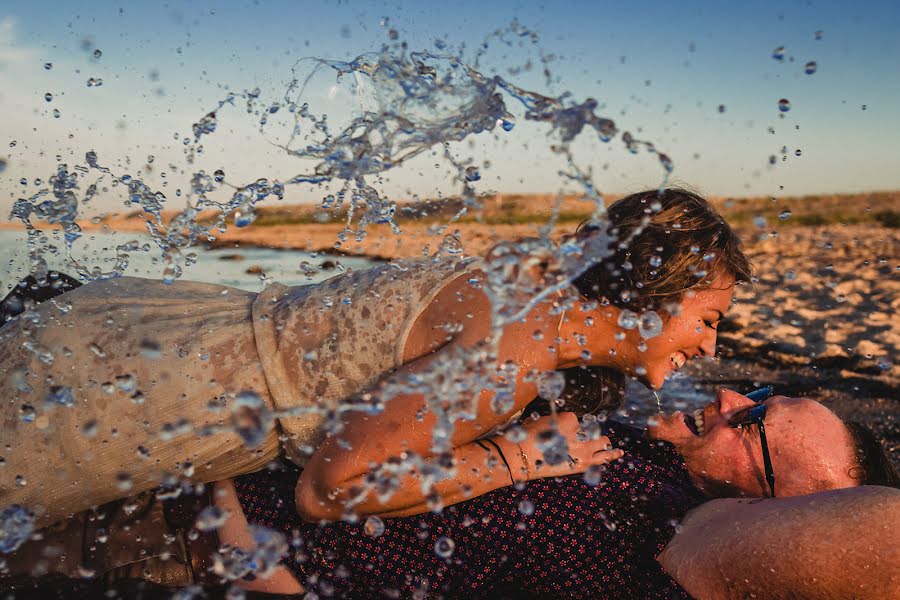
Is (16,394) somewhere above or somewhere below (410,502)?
above

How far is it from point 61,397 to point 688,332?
76.4 inches

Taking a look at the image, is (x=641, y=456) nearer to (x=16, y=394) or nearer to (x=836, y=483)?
(x=836, y=483)

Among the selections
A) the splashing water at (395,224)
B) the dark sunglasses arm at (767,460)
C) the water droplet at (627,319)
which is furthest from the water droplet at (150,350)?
the dark sunglasses arm at (767,460)

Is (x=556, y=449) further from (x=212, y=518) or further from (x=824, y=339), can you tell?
(x=824, y=339)

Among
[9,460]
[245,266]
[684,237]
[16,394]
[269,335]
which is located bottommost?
[245,266]

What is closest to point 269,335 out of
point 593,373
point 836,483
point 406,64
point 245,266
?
point 406,64

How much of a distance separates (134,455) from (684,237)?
71.5 inches

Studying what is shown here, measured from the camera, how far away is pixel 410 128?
8.04 ft

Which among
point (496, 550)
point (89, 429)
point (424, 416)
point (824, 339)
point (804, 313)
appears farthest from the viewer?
point (804, 313)

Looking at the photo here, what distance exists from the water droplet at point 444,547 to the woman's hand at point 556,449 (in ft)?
0.96

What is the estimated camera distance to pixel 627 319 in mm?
2303

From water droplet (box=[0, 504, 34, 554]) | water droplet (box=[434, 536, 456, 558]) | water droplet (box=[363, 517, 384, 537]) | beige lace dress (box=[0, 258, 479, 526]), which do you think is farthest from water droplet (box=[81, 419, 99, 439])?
water droplet (box=[434, 536, 456, 558])

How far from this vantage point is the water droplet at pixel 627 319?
2.30 m

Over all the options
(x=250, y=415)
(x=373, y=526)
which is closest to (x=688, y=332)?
(x=373, y=526)
